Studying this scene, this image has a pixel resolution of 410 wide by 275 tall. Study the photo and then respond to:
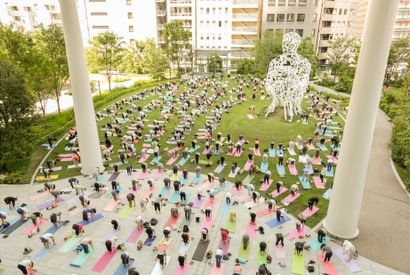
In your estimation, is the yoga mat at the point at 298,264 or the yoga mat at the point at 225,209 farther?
the yoga mat at the point at 225,209

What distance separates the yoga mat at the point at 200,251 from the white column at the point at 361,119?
624 cm

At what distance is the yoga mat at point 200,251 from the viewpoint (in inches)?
530

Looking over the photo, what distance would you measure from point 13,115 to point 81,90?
19.6 feet

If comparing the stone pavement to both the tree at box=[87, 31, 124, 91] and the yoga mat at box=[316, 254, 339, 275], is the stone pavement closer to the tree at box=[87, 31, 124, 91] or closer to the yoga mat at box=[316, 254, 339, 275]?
the yoga mat at box=[316, 254, 339, 275]

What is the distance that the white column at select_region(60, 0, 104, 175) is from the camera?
1745cm

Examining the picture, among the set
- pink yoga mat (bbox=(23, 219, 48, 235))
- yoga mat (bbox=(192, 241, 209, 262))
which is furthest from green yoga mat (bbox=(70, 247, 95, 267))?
yoga mat (bbox=(192, 241, 209, 262))

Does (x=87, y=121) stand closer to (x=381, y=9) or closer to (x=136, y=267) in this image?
(x=136, y=267)

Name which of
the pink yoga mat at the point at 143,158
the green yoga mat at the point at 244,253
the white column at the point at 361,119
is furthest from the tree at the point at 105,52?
the white column at the point at 361,119

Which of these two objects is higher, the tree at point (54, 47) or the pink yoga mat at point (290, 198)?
the tree at point (54, 47)

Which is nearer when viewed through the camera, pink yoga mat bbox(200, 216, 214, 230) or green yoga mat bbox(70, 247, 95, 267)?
green yoga mat bbox(70, 247, 95, 267)

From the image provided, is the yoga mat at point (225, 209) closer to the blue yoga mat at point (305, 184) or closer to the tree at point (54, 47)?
the blue yoga mat at point (305, 184)

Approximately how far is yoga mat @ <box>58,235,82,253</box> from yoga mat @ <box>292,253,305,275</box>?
1041cm

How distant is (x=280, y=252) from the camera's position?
45.1 feet

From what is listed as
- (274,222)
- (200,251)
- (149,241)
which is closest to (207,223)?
(200,251)
